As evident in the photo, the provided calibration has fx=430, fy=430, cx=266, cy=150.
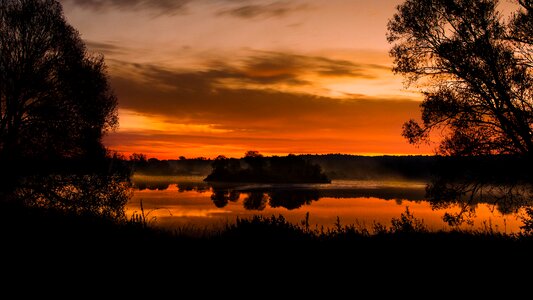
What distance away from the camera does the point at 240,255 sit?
13.8 m

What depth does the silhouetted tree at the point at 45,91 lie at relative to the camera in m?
27.2

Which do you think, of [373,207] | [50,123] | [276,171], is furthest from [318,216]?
[276,171]

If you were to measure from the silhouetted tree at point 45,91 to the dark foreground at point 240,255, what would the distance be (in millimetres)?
10468

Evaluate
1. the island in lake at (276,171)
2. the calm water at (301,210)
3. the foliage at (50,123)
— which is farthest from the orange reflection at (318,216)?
the island in lake at (276,171)

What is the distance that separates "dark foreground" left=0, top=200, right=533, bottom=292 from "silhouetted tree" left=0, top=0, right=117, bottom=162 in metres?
10.5

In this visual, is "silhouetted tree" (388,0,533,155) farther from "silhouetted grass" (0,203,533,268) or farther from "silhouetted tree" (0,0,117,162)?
"silhouetted tree" (0,0,117,162)

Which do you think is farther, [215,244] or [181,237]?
[181,237]

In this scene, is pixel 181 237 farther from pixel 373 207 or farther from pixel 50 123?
pixel 373 207

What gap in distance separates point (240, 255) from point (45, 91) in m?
21.0

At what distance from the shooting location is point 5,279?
39.0 feet

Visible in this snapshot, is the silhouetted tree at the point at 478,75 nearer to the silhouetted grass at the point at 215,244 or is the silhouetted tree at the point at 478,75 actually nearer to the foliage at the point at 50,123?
the silhouetted grass at the point at 215,244

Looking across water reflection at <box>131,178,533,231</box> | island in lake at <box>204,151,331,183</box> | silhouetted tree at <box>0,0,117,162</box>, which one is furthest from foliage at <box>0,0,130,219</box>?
island in lake at <box>204,151,331,183</box>

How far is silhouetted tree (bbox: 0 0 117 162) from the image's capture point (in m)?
27.2

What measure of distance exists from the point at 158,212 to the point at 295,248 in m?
36.1
